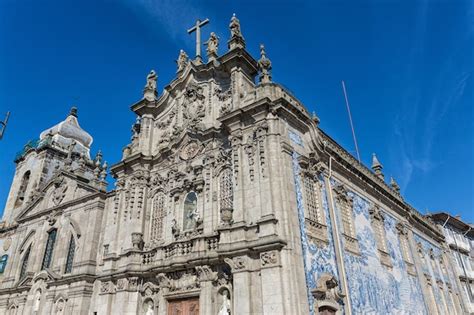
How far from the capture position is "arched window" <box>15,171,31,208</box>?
3052cm

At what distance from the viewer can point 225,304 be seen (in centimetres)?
1337

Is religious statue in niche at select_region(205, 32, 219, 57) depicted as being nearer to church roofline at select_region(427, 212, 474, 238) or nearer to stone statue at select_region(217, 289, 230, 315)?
stone statue at select_region(217, 289, 230, 315)

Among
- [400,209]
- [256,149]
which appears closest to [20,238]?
[256,149]

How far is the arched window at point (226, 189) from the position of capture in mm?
15344

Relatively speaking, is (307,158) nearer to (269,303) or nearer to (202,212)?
(202,212)

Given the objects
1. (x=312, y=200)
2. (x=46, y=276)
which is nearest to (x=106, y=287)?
(x=46, y=276)

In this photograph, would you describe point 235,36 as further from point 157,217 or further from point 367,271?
point 367,271

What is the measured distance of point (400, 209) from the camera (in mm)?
24969

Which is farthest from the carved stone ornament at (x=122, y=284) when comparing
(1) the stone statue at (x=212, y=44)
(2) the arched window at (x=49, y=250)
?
(1) the stone statue at (x=212, y=44)

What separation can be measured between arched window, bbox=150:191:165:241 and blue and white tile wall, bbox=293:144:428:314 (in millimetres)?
7096

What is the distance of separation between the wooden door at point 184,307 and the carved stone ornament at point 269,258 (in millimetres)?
3696

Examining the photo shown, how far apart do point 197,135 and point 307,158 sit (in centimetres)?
537

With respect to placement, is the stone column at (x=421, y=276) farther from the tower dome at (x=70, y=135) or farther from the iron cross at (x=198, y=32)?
the tower dome at (x=70, y=135)

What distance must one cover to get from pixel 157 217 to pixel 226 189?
4.42 meters
